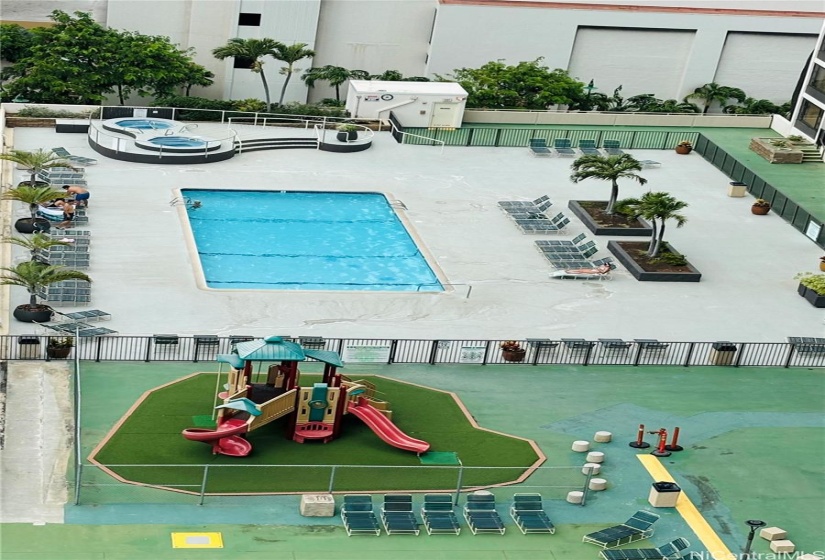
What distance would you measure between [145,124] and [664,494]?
119 ft

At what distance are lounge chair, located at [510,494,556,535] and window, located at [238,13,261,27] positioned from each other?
42.3 metres

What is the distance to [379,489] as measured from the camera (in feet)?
128

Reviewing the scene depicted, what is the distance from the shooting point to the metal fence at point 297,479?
122 feet

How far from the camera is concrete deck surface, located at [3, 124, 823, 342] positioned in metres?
49.9

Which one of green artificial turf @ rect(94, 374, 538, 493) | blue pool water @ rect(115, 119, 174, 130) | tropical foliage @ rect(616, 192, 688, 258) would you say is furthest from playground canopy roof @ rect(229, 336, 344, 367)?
blue pool water @ rect(115, 119, 174, 130)

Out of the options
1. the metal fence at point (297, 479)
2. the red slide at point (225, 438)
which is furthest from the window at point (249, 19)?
the metal fence at point (297, 479)

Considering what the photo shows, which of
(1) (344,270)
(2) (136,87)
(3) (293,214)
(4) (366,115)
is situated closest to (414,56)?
(4) (366,115)

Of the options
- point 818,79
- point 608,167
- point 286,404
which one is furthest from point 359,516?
point 818,79

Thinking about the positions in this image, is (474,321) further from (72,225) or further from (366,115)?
(366,115)

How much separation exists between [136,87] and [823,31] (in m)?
35.0

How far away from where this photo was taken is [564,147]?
70.5 meters

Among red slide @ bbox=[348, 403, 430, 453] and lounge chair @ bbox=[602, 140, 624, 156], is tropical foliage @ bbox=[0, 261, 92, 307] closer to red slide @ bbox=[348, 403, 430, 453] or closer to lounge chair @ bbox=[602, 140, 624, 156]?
red slide @ bbox=[348, 403, 430, 453]

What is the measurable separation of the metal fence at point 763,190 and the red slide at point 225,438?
3212 centimetres

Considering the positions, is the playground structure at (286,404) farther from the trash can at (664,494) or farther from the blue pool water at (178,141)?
the blue pool water at (178,141)
